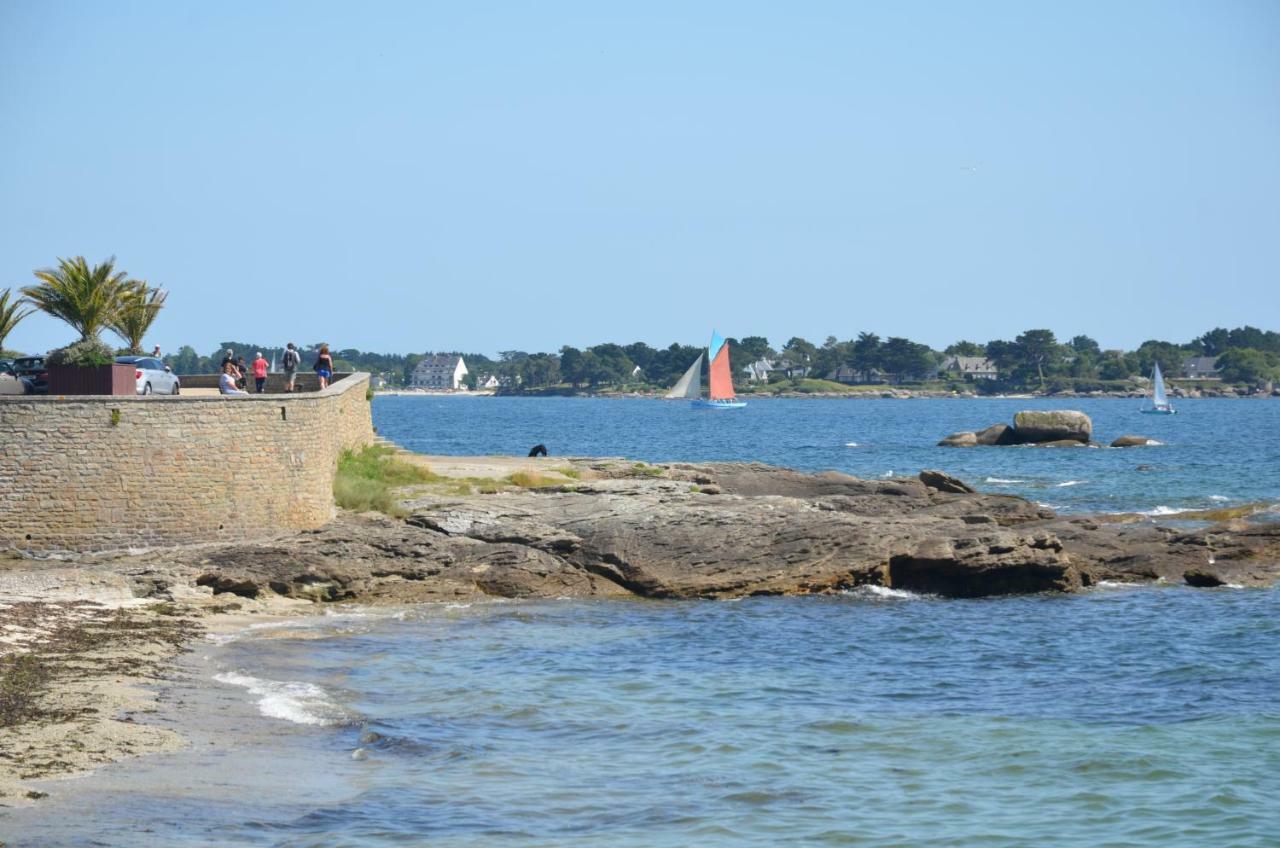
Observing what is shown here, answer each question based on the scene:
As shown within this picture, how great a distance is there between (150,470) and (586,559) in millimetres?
7932

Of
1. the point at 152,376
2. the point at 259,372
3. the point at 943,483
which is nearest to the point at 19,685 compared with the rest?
the point at 152,376

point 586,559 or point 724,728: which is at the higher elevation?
point 586,559

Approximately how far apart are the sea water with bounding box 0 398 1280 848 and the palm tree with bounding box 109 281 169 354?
62.4 ft

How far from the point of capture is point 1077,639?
23688 millimetres

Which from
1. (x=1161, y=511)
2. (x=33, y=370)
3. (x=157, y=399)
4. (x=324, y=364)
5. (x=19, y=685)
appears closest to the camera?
(x=19, y=685)

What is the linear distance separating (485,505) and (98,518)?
748 cm

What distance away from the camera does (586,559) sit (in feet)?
91.4

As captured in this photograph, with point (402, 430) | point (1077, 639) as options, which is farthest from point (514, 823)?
point (402, 430)

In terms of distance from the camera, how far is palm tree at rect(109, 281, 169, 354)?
133 ft

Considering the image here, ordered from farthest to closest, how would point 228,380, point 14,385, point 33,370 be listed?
point 33,370
point 228,380
point 14,385

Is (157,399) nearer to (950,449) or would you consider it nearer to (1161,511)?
(1161,511)

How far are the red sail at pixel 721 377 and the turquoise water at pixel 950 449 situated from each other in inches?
165

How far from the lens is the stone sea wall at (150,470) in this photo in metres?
24.8

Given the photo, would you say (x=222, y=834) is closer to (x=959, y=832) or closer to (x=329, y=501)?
(x=959, y=832)
